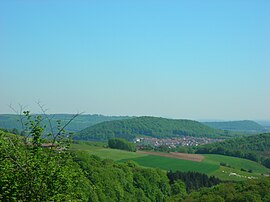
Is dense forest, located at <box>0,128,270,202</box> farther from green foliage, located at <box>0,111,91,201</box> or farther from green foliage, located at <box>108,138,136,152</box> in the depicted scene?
green foliage, located at <box>108,138,136,152</box>

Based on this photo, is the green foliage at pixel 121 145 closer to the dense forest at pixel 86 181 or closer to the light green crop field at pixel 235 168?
the light green crop field at pixel 235 168

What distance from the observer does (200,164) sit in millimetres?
95688

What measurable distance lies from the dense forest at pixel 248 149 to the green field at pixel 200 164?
8.18 m

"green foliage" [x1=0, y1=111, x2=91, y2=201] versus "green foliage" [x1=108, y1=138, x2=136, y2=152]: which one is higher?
"green foliage" [x1=0, y1=111, x2=91, y2=201]

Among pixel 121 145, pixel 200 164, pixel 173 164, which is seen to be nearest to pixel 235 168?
pixel 200 164

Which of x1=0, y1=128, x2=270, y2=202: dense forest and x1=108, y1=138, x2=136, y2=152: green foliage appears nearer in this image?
x1=0, y1=128, x2=270, y2=202: dense forest

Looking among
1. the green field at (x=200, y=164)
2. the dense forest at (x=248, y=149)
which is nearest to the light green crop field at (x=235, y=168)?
the green field at (x=200, y=164)

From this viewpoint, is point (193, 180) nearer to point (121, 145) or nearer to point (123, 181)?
point (123, 181)

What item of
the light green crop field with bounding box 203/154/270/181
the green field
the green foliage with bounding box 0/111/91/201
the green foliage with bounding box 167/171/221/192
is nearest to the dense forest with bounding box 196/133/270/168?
the light green crop field with bounding box 203/154/270/181

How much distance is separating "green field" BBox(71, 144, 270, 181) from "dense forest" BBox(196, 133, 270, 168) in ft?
26.8

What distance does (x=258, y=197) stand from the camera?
42094 millimetres

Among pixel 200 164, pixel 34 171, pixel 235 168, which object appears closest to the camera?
pixel 34 171

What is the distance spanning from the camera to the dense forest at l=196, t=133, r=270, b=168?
117m

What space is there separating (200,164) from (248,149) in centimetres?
4419
